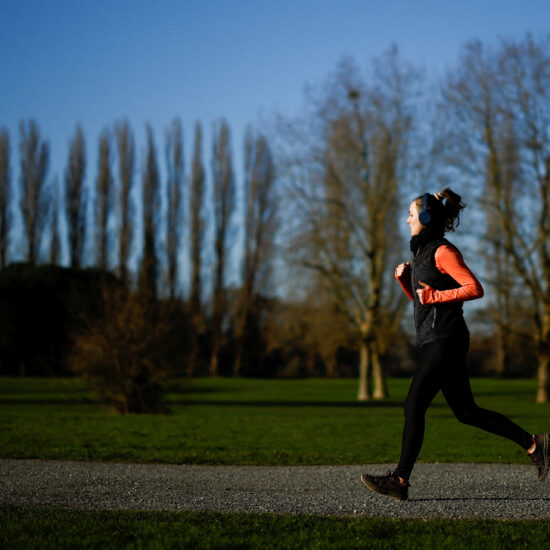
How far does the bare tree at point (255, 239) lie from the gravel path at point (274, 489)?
51584 mm

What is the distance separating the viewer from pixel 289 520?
5055 mm

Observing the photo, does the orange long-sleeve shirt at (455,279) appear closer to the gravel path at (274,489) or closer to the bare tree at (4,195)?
the gravel path at (274,489)

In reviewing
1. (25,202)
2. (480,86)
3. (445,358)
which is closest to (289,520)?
(445,358)

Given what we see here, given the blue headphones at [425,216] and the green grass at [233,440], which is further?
the green grass at [233,440]

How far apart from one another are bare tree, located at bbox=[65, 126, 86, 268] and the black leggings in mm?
51735

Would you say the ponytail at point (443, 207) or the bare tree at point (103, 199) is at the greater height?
the bare tree at point (103, 199)

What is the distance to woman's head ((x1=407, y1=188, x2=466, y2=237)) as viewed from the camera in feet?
19.7

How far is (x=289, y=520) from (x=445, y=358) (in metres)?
1.60

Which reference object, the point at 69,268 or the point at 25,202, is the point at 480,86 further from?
the point at 25,202

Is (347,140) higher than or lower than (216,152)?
lower

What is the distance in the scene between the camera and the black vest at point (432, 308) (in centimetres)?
570

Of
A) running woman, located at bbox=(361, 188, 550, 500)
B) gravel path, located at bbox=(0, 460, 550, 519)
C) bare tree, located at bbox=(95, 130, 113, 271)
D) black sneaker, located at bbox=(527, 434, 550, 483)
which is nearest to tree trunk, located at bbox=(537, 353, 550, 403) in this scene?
gravel path, located at bbox=(0, 460, 550, 519)

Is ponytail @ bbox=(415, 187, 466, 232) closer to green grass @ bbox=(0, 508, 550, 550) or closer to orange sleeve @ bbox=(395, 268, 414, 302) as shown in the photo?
orange sleeve @ bbox=(395, 268, 414, 302)

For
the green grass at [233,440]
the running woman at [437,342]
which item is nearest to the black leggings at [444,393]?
the running woman at [437,342]
